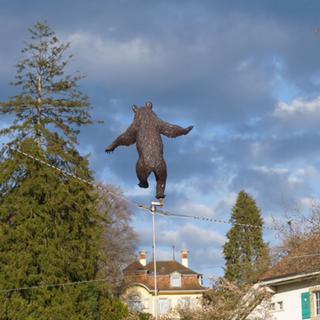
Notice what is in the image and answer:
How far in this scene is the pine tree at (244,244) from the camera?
51.7m

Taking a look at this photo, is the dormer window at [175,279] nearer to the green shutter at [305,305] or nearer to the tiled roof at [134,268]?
the tiled roof at [134,268]

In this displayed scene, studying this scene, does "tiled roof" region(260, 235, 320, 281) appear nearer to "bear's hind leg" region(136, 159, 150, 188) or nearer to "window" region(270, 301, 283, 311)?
"window" region(270, 301, 283, 311)

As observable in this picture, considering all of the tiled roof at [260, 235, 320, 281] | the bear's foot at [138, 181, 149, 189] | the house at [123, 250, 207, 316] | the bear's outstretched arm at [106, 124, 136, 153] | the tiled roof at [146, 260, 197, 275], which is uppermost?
the tiled roof at [146, 260, 197, 275]

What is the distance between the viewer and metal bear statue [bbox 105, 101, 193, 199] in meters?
7.89

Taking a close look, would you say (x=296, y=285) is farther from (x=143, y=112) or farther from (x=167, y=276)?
(x=167, y=276)

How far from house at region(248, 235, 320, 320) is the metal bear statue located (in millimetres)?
21378

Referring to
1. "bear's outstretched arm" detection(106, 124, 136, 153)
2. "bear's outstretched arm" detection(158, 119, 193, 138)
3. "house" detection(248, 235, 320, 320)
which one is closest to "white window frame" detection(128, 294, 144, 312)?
"house" detection(248, 235, 320, 320)

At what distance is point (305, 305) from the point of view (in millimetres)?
32781

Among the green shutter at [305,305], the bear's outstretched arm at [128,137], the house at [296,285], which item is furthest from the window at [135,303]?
the bear's outstretched arm at [128,137]

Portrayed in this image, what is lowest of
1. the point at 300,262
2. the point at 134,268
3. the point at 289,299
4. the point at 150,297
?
the point at 289,299

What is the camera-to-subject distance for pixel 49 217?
3180cm

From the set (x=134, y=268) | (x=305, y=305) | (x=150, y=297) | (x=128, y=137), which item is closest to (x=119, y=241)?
(x=134, y=268)

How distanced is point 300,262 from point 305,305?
249 centimetres

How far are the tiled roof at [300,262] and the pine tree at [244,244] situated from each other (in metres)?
14.3
